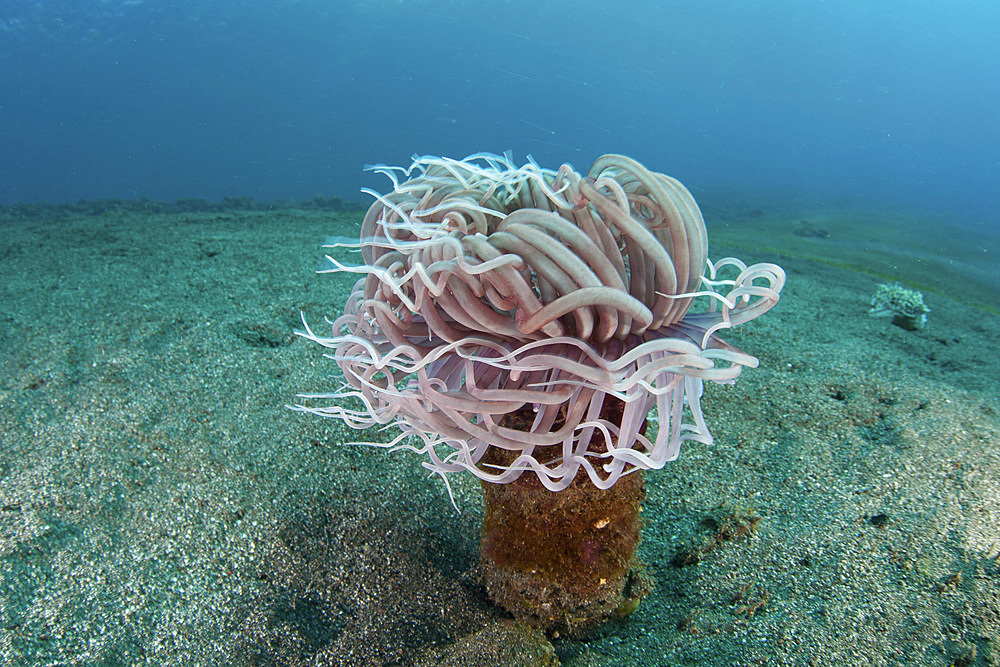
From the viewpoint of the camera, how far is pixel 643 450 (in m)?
1.94

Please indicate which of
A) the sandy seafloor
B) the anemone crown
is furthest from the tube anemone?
the sandy seafloor

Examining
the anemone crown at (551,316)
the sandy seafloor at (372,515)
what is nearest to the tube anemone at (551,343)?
the anemone crown at (551,316)

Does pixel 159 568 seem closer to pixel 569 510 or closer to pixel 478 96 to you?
pixel 569 510

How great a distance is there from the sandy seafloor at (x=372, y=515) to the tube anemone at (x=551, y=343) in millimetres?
441

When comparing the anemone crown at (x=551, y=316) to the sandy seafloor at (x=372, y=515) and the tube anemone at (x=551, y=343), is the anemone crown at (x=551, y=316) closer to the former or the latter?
the tube anemone at (x=551, y=343)

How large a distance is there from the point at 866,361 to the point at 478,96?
263 feet

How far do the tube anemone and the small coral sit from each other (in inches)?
180

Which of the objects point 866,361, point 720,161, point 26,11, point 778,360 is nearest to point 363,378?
point 778,360

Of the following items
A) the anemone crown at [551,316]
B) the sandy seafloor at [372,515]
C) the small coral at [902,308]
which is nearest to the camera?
the anemone crown at [551,316]

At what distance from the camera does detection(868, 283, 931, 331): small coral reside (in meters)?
5.25

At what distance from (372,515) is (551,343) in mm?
1437

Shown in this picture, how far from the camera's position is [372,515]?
2518 millimetres

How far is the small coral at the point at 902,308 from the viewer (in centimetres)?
525

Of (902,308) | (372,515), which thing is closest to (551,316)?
(372,515)
